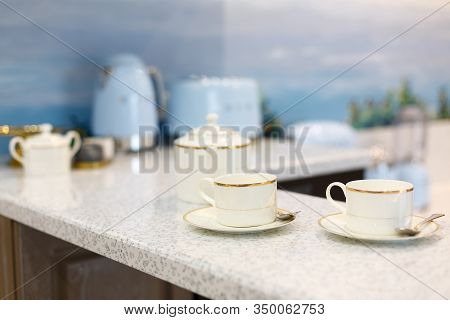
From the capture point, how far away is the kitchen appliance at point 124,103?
173cm

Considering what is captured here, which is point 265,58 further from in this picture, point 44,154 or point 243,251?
point 243,251

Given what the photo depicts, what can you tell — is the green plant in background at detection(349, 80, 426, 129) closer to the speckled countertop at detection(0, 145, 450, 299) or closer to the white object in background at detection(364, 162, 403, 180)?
the white object in background at detection(364, 162, 403, 180)

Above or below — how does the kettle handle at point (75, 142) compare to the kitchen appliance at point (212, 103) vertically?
below

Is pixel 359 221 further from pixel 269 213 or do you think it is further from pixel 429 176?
pixel 429 176

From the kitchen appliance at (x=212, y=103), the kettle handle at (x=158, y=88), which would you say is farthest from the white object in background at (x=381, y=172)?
the kettle handle at (x=158, y=88)

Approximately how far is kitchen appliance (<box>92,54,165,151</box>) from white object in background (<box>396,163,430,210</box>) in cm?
136

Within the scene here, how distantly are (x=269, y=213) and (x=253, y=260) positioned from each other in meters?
0.13

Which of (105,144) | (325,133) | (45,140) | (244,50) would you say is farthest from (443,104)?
(45,140)

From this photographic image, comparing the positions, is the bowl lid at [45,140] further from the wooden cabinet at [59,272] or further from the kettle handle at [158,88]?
the kettle handle at [158,88]

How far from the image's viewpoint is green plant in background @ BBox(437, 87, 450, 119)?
299 centimetres

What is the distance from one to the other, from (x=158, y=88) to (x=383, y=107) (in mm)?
1326

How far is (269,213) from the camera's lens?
85 centimetres

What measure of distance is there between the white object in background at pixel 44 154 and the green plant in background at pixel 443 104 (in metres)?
2.09

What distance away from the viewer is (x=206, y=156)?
1045mm
